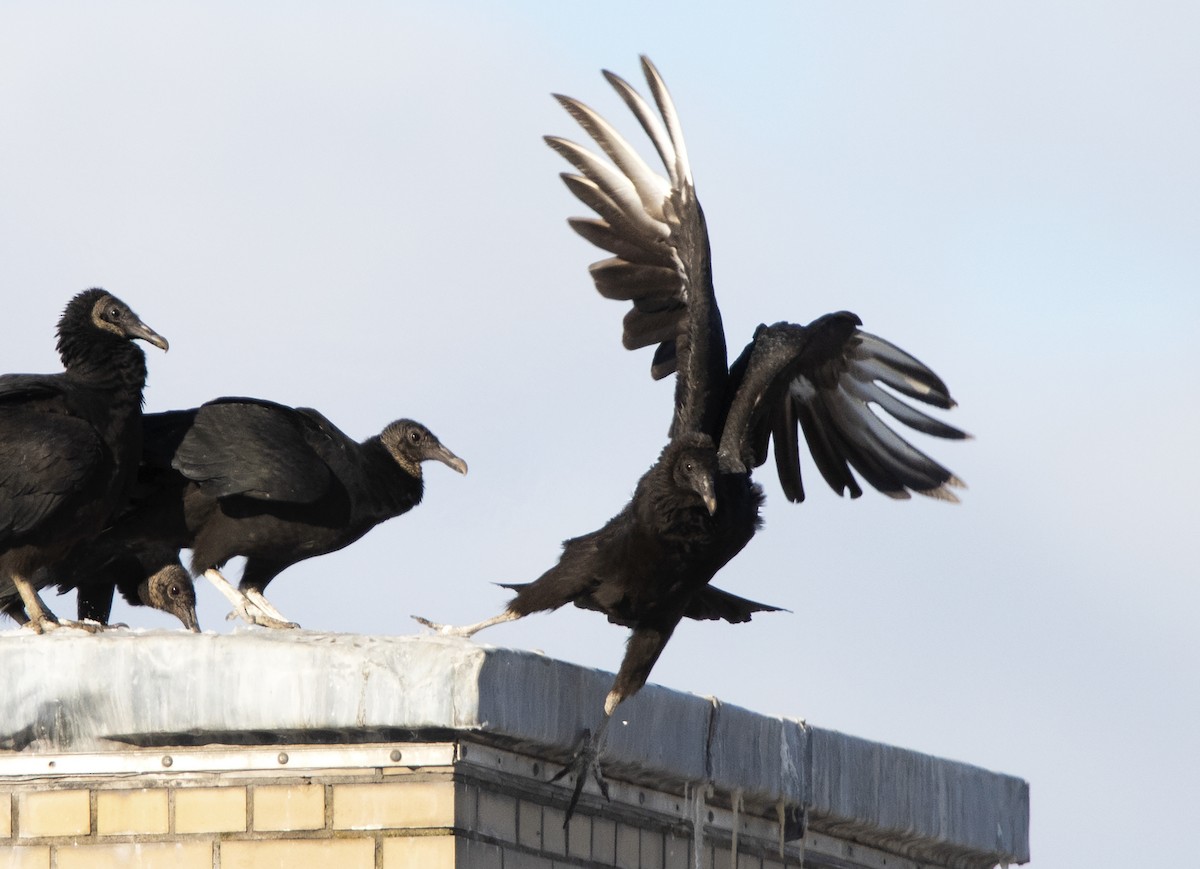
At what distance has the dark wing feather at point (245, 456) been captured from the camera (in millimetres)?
5773

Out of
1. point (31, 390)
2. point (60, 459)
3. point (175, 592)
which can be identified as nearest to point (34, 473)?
point (60, 459)

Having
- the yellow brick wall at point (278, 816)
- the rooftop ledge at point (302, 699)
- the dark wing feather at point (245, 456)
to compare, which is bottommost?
the yellow brick wall at point (278, 816)

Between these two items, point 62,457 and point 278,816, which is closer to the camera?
point 278,816

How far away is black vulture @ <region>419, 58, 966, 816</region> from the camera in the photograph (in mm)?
5207

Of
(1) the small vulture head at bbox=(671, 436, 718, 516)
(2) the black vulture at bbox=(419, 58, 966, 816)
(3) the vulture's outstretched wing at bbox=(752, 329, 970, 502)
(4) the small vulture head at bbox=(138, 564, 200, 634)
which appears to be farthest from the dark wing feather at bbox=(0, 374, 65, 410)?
(3) the vulture's outstretched wing at bbox=(752, 329, 970, 502)

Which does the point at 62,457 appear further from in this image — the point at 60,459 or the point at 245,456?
the point at 245,456

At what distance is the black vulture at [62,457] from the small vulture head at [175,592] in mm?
636

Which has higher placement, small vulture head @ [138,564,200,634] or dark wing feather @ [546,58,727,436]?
dark wing feather @ [546,58,727,436]

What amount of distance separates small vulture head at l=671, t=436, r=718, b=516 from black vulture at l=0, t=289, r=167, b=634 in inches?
57.1

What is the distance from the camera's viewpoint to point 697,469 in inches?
202

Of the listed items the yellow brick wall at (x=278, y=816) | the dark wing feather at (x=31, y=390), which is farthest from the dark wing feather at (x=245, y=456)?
the yellow brick wall at (x=278, y=816)

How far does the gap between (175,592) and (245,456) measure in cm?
66

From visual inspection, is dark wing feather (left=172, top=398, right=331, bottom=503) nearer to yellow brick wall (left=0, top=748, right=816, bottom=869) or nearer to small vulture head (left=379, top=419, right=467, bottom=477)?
small vulture head (left=379, top=419, right=467, bottom=477)

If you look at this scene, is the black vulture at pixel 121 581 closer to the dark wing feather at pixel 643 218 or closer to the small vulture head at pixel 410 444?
the small vulture head at pixel 410 444
